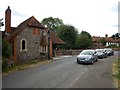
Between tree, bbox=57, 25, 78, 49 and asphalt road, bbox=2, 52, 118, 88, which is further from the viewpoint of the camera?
tree, bbox=57, 25, 78, 49

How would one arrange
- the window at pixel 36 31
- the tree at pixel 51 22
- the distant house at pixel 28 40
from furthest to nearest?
the tree at pixel 51 22 < the window at pixel 36 31 < the distant house at pixel 28 40

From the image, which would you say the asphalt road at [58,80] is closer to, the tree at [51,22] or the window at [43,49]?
the window at [43,49]

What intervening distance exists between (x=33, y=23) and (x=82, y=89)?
2610 cm

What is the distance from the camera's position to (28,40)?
34.9m

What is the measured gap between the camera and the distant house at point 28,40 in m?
32.9

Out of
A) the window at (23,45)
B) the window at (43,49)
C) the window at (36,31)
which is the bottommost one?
the window at (43,49)

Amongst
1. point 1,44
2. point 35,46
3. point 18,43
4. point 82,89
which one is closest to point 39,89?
point 82,89

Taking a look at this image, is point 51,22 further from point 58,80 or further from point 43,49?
point 58,80

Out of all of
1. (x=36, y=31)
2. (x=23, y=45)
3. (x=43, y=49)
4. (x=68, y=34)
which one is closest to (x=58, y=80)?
(x=23, y=45)

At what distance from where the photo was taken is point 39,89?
12102 mm

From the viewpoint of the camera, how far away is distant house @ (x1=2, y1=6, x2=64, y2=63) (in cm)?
3291

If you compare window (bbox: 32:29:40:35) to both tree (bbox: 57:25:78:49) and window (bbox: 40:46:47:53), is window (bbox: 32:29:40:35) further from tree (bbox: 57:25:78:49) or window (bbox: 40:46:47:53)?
tree (bbox: 57:25:78:49)

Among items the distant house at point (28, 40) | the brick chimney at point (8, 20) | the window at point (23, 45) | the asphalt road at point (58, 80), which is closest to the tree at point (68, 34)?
the distant house at point (28, 40)


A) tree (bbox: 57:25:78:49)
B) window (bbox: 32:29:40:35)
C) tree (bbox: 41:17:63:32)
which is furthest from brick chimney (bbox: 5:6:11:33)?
tree (bbox: 41:17:63:32)
